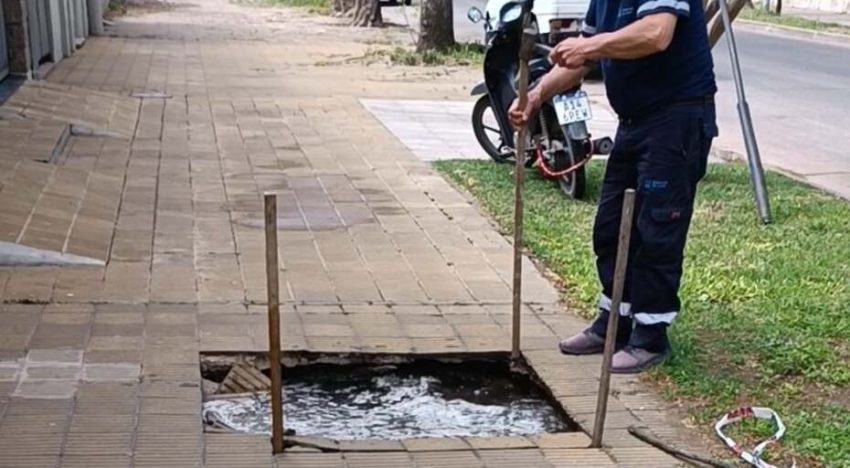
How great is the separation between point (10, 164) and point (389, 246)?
2.77 m

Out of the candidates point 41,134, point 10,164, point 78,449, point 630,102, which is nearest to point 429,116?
point 41,134

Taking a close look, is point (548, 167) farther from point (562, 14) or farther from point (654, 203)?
point (562, 14)

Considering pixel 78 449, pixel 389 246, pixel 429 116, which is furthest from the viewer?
pixel 429 116

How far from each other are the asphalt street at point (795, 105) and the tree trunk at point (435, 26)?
2.67 meters

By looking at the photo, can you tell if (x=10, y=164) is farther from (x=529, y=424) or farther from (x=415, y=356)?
(x=529, y=424)

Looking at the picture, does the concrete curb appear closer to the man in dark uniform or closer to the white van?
the white van

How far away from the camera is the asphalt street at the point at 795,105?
944cm

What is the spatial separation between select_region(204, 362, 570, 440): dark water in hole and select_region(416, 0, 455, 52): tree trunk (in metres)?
13.1

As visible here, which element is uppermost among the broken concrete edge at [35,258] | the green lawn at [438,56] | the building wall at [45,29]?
the building wall at [45,29]

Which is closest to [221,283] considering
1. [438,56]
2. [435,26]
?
[438,56]

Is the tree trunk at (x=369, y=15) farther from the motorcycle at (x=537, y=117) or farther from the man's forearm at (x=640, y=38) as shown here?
the man's forearm at (x=640, y=38)

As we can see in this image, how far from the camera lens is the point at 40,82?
11.8m

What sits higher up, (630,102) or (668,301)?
(630,102)

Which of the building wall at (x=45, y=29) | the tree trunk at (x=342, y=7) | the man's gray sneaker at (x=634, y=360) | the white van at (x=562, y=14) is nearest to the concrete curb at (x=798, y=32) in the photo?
the tree trunk at (x=342, y=7)
